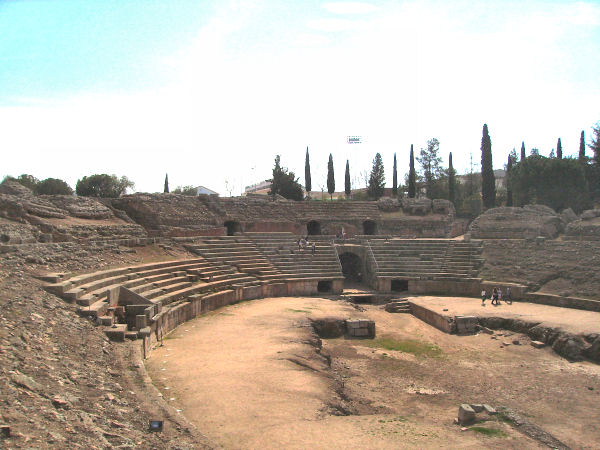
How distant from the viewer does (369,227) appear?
35.7m

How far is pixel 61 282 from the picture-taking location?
455 inches

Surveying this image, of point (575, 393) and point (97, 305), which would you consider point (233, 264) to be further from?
point (575, 393)

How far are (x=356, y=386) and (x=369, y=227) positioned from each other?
25.3m

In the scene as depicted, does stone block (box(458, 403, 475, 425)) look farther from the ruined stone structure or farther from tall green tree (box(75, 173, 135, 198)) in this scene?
tall green tree (box(75, 173, 135, 198))

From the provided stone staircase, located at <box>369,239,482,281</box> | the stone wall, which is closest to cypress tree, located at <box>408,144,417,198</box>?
stone staircase, located at <box>369,239,482,281</box>

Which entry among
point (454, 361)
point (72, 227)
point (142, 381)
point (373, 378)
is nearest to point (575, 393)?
point (454, 361)

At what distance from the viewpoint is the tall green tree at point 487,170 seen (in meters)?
39.0

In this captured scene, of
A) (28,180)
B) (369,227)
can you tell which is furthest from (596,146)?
(28,180)

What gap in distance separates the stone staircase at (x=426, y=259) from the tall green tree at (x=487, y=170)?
14.7 metres

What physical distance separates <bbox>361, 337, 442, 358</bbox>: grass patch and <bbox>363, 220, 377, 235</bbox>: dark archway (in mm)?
20119

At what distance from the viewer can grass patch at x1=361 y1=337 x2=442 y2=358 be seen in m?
14.0

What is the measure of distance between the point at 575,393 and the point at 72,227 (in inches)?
719

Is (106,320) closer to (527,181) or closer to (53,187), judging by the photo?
(53,187)

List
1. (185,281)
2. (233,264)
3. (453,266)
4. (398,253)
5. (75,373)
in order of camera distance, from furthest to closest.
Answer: (398,253) → (453,266) → (233,264) → (185,281) → (75,373)
